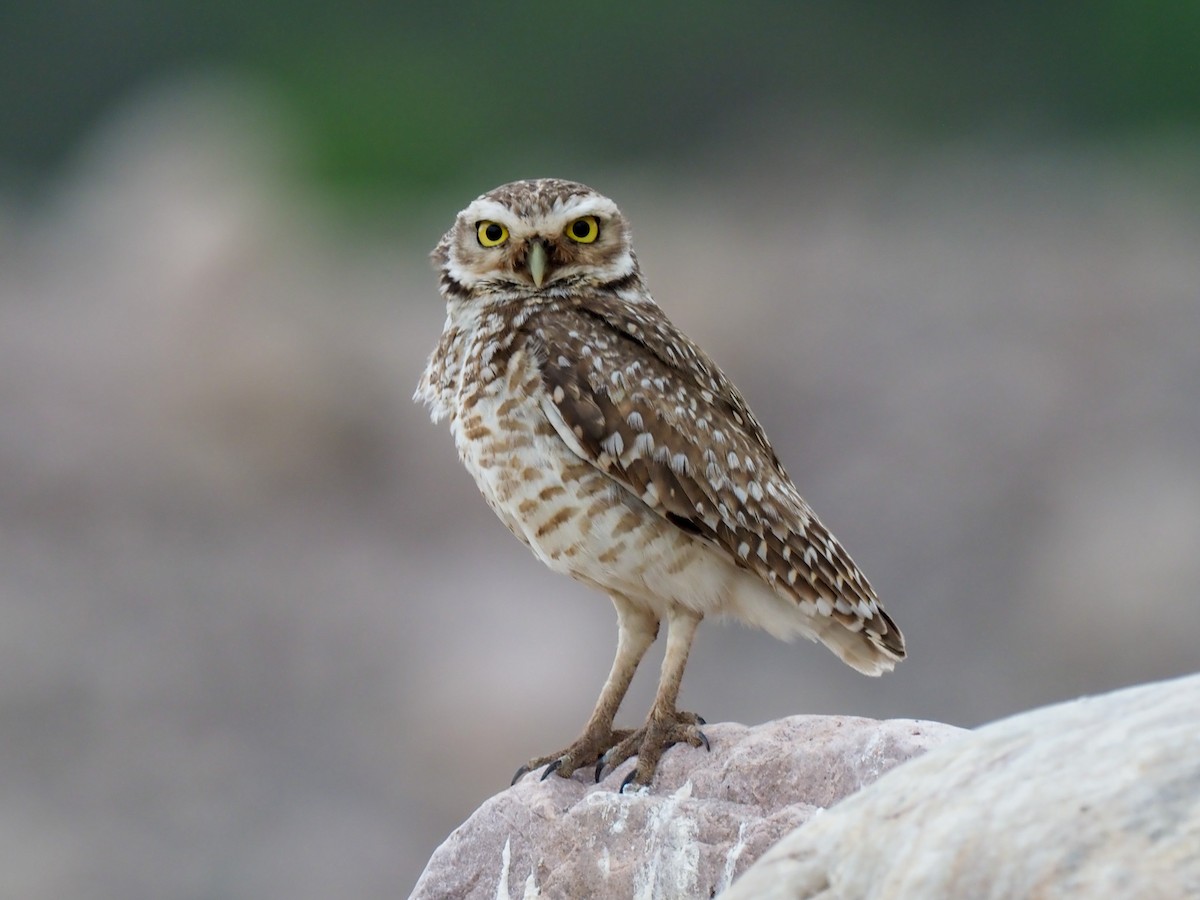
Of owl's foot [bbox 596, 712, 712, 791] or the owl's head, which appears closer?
owl's foot [bbox 596, 712, 712, 791]

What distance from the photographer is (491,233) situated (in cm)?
385

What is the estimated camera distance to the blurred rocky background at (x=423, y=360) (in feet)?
34.4

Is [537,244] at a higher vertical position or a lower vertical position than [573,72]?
lower

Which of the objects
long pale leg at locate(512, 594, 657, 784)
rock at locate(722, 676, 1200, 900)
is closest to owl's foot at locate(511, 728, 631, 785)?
long pale leg at locate(512, 594, 657, 784)

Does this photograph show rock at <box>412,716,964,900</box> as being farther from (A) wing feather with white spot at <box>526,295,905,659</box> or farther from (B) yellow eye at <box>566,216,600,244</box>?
(B) yellow eye at <box>566,216,600,244</box>

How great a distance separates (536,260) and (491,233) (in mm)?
125

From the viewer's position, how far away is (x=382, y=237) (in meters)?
15.0

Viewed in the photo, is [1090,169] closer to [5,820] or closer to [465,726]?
[465,726]

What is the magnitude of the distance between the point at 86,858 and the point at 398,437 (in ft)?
13.4

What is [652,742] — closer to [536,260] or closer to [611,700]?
[611,700]

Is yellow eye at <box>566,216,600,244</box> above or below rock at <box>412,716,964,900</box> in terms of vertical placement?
above

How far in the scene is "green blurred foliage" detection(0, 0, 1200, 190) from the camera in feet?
49.7

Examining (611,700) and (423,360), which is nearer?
(611,700)

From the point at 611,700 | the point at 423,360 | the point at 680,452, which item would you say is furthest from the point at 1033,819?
the point at 423,360
